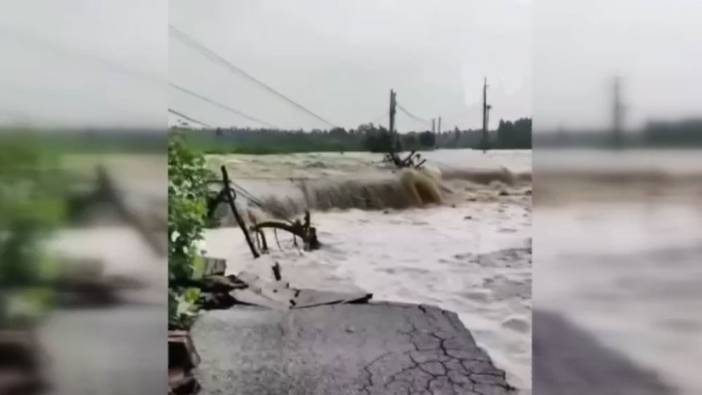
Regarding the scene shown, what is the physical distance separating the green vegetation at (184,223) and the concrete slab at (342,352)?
58mm

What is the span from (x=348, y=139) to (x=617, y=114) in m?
0.62

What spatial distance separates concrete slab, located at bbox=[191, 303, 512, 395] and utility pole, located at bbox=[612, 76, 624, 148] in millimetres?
545

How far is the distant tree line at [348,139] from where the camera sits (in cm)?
179

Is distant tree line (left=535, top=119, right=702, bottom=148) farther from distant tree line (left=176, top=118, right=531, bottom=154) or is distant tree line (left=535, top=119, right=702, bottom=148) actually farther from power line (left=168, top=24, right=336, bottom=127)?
power line (left=168, top=24, right=336, bottom=127)

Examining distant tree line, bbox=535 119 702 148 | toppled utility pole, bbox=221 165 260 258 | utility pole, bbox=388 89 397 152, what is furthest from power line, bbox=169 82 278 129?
distant tree line, bbox=535 119 702 148

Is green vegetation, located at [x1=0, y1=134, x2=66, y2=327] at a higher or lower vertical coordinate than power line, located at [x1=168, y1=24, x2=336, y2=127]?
lower

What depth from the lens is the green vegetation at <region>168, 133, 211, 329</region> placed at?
185cm

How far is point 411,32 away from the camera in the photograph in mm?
1811

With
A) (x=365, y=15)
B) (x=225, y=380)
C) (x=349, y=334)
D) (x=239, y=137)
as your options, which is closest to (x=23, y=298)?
(x=225, y=380)

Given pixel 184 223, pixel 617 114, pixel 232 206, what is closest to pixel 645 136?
pixel 617 114

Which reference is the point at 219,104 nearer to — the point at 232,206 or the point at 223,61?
the point at 223,61

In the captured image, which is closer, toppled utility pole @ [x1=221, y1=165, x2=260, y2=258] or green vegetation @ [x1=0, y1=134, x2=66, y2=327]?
green vegetation @ [x1=0, y1=134, x2=66, y2=327]

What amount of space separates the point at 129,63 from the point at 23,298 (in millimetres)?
599

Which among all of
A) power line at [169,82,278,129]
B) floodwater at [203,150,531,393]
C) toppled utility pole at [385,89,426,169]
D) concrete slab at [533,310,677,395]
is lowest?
concrete slab at [533,310,677,395]
